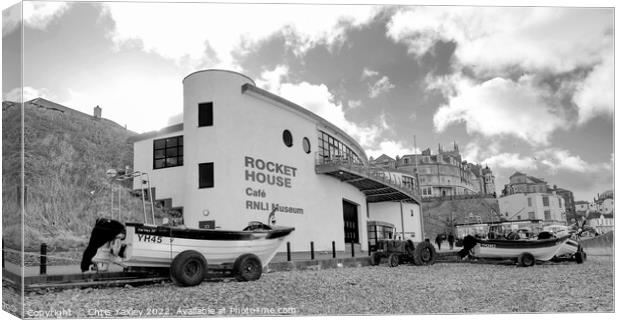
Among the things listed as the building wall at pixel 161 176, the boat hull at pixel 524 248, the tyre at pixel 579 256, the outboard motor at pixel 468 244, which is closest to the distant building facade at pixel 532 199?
the tyre at pixel 579 256

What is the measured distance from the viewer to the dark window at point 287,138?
14.7m

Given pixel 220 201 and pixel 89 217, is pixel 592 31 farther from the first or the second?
pixel 89 217

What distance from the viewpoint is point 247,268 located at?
10461mm

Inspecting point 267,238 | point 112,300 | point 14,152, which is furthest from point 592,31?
point 14,152

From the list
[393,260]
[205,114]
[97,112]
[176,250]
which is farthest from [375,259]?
[97,112]

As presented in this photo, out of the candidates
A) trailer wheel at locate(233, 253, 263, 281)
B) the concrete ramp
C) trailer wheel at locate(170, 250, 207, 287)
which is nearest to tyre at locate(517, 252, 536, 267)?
the concrete ramp

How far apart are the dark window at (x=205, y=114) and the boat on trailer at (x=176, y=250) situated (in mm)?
2116

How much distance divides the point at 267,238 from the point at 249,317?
3.11 meters

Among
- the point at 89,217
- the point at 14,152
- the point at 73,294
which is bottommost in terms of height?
the point at 73,294

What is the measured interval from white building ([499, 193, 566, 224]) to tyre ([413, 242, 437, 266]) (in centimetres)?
384

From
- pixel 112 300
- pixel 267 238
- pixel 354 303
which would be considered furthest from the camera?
pixel 267 238

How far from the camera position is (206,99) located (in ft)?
37.8

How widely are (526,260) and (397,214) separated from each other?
39.6 ft

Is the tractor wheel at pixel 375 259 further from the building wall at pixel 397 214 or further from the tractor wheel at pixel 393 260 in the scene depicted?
the building wall at pixel 397 214
